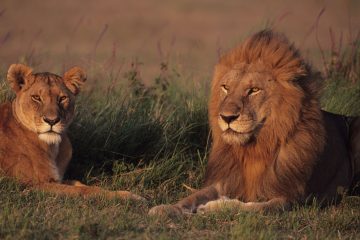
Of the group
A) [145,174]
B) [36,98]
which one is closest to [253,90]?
[145,174]

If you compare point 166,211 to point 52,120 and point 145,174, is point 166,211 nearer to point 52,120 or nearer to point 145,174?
point 52,120

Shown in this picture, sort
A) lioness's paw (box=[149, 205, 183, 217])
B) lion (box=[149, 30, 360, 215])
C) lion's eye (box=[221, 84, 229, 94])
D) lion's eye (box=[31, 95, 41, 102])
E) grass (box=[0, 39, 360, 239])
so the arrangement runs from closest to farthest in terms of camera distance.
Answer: grass (box=[0, 39, 360, 239])
lioness's paw (box=[149, 205, 183, 217])
lion (box=[149, 30, 360, 215])
lion's eye (box=[221, 84, 229, 94])
lion's eye (box=[31, 95, 41, 102])

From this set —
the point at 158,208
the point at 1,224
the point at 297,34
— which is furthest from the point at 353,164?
the point at 297,34

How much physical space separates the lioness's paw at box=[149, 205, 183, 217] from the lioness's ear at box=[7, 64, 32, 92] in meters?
1.51

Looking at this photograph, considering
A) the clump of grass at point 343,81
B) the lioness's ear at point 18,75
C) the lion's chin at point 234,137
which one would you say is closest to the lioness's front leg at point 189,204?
the lion's chin at point 234,137

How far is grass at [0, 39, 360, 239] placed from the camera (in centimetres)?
495

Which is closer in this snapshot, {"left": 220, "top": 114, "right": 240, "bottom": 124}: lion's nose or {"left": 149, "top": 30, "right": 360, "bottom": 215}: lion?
{"left": 220, "top": 114, "right": 240, "bottom": 124}: lion's nose

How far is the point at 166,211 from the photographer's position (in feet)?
18.0

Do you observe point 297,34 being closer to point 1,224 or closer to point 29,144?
point 29,144

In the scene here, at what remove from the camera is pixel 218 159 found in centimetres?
618

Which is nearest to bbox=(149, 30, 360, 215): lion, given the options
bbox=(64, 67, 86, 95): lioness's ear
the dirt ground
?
bbox=(64, 67, 86, 95): lioness's ear

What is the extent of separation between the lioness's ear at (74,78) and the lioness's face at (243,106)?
115cm

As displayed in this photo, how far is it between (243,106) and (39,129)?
1491 millimetres

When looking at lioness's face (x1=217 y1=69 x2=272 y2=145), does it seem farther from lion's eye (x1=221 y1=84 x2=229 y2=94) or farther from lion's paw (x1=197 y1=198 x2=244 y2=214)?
lion's paw (x1=197 y1=198 x2=244 y2=214)
